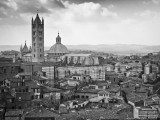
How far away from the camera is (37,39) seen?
81.5 m

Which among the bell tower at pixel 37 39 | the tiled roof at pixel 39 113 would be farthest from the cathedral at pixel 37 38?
the tiled roof at pixel 39 113

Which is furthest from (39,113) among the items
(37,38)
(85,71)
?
(37,38)

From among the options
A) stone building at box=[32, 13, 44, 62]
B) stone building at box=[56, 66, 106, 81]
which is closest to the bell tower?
stone building at box=[32, 13, 44, 62]

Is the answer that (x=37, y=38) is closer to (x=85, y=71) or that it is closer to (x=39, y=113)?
(x=85, y=71)

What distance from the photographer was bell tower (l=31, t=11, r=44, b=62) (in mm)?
81312

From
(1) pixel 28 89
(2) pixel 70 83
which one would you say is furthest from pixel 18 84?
(2) pixel 70 83

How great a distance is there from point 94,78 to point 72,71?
5.40 m

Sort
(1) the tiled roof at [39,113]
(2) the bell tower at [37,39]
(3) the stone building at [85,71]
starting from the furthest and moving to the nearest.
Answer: (2) the bell tower at [37,39] < (3) the stone building at [85,71] < (1) the tiled roof at [39,113]

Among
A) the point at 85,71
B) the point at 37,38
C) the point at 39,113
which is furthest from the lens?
the point at 37,38

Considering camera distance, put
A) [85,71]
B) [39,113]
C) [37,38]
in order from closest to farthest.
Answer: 1. [39,113]
2. [85,71]
3. [37,38]

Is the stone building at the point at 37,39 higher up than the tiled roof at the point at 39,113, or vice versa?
the stone building at the point at 37,39

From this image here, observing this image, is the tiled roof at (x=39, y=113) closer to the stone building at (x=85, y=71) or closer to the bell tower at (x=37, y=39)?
the stone building at (x=85, y=71)

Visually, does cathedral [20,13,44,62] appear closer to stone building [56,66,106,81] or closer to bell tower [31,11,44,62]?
bell tower [31,11,44,62]

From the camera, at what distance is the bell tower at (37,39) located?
3201 inches
